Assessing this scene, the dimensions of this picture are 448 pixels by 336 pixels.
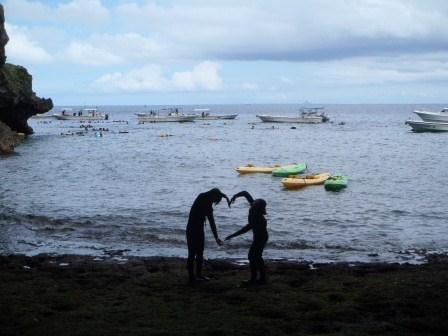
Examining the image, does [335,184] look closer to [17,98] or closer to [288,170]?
[288,170]

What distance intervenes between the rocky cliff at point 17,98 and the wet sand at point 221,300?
169 ft

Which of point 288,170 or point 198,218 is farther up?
point 198,218

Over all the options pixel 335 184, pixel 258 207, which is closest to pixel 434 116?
pixel 335 184

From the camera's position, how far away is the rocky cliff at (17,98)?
64.9 meters

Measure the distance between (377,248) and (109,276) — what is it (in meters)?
8.80

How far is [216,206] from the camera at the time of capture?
26.1 meters

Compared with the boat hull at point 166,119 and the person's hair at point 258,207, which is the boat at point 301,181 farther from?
the boat hull at point 166,119

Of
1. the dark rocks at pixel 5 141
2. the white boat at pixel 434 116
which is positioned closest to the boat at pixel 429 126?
the white boat at pixel 434 116

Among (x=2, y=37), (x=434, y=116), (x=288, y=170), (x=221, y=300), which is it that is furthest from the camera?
(x=434, y=116)

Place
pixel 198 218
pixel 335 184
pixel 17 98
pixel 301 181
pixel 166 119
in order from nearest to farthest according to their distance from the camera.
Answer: pixel 198 218, pixel 335 184, pixel 301 181, pixel 17 98, pixel 166 119

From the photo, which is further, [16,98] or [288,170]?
[16,98]

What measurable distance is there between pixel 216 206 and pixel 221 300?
1550 cm

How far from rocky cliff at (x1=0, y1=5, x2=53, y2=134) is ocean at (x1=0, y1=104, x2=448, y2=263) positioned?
12001 mm

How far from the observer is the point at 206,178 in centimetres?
3850
